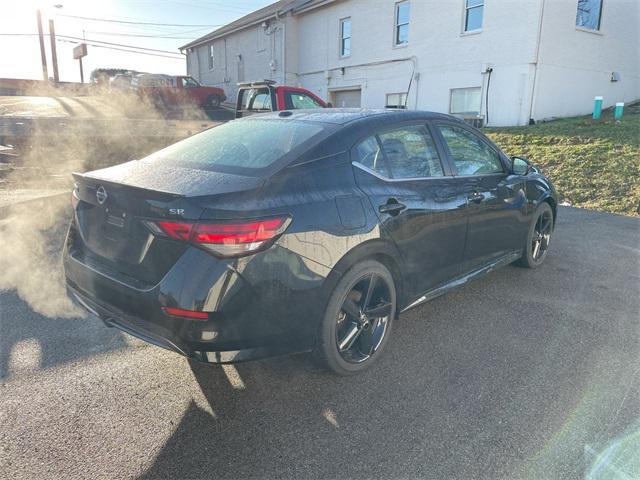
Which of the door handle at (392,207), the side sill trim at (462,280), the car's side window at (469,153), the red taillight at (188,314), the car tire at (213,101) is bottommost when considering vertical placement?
the side sill trim at (462,280)

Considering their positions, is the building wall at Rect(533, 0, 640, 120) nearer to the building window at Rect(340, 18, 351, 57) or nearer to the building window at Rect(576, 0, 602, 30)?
the building window at Rect(576, 0, 602, 30)

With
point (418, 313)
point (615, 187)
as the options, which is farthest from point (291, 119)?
point (615, 187)

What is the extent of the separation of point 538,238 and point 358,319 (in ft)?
9.37

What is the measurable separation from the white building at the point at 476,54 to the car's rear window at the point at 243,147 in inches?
476

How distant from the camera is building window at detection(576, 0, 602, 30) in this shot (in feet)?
46.2

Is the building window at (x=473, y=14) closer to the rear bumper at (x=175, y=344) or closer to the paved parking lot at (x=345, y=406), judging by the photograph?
the paved parking lot at (x=345, y=406)

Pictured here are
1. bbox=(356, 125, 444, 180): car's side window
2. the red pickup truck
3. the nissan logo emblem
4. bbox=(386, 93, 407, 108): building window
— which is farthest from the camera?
the red pickup truck

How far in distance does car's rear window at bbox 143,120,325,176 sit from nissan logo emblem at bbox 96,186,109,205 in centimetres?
45

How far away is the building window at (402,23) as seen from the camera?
54.6 feet

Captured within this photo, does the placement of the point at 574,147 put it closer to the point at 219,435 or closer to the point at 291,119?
the point at 291,119

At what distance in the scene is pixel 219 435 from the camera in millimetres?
2340

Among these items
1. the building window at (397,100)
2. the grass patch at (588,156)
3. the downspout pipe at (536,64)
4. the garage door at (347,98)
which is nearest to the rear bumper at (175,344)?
the grass patch at (588,156)

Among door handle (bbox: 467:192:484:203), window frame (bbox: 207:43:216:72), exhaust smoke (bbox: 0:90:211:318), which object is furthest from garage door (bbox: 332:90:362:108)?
door handle (bbox: 467:192:484:203)

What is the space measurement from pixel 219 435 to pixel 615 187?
335 inches
